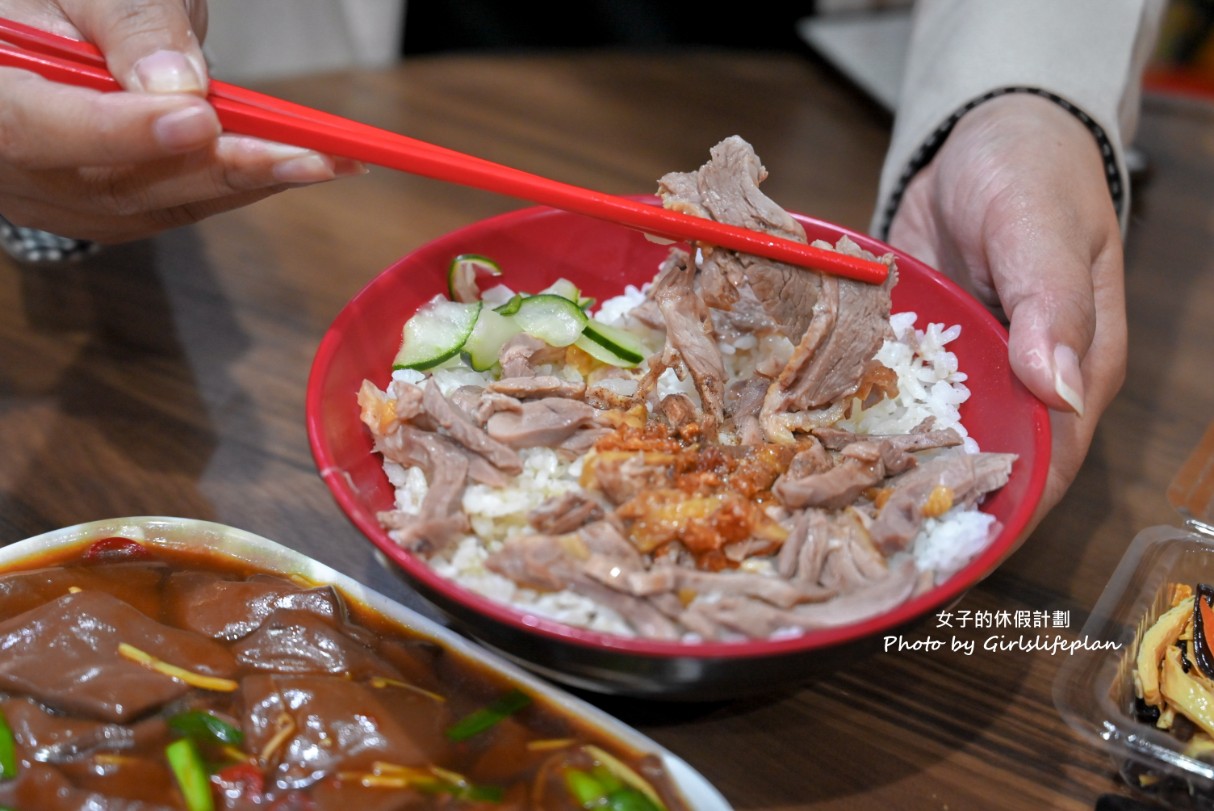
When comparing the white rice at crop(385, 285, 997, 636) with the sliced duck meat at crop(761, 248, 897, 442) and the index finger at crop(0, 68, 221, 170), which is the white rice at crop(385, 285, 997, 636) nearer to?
the sliced duck meat at crop(761, 248, 897, 442)

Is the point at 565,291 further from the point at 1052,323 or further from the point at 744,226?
the point at 1052,323

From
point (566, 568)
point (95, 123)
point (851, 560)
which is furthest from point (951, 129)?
point (95, 123)

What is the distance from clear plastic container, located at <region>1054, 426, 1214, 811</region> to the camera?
1605 millimetres

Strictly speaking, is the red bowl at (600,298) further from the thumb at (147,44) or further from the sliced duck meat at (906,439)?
the thumb at (147,44)

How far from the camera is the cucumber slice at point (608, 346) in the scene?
2.09 metres

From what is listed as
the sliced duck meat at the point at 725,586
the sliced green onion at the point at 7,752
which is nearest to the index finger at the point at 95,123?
the sliced green onion at the point at 7,752

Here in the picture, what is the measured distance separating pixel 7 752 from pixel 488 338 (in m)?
1.12

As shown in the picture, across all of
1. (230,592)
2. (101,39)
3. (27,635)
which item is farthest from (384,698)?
(101,39)

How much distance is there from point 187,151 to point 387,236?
137 cm

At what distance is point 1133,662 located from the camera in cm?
175

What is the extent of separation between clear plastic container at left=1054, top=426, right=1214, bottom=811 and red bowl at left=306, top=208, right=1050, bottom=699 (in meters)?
0.35

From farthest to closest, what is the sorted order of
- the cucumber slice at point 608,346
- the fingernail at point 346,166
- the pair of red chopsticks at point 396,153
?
the cucumber slice at point 608,346 → the fingernail at point 346,166 → the pair of red chopsticks at point 396,153

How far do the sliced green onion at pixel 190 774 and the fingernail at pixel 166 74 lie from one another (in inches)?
42.8

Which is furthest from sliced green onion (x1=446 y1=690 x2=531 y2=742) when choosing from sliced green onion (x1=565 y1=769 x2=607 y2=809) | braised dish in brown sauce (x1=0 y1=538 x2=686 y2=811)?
sliced green onion (x1=565 y1=769 x2=607 y2=809)
